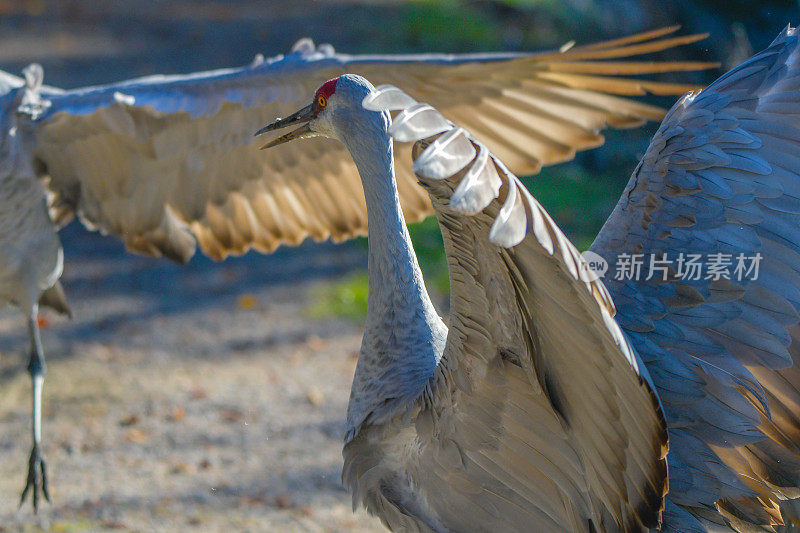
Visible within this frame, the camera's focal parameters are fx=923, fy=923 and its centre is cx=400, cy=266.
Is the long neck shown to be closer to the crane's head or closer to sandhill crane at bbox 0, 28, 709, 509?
the crane's head

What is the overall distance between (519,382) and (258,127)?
194 cm

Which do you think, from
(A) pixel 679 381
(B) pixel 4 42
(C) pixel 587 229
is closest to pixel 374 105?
(A) pixel 679 381

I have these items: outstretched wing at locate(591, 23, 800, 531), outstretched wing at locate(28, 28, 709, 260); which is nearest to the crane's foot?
outstretched wing at locate(28, 28, 709, 260)

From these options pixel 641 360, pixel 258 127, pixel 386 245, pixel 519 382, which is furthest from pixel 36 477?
pixel 641 360

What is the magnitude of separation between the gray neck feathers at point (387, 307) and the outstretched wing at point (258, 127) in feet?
3.28

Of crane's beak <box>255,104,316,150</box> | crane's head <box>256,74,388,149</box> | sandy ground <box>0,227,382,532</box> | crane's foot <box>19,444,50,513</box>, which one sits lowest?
sandy ground <box>0,227,382,532</box>

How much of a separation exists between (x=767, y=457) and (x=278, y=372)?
3161 mm

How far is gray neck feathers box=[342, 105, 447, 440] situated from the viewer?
239 centimetres

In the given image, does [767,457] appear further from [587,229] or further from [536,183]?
[536,183]

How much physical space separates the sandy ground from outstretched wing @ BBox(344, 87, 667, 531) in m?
1.54

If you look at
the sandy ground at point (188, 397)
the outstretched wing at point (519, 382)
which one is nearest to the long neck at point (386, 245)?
the outstretched wing at point (519, 382)

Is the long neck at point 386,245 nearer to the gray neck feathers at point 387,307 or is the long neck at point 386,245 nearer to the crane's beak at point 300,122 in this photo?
the gray neck feathers at point 387,307

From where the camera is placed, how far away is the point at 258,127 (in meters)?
3.64

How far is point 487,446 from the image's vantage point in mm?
2279
